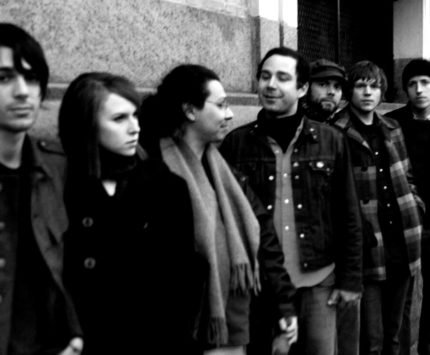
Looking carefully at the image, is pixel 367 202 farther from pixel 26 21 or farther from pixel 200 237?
pixel 26 21

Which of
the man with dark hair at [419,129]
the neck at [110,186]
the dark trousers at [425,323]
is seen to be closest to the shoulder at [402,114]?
the man with dark hair at [419,129]

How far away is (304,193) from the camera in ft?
11.5

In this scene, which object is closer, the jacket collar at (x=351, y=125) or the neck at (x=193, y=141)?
the neck at (x=193, y=141)

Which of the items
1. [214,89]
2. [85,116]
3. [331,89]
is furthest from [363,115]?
[85,116]

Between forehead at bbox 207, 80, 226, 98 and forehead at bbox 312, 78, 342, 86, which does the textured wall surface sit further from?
forehead at bbox 207, 80, 226, 98

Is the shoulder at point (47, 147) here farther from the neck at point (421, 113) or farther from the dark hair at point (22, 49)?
the neck at point (421, 113)

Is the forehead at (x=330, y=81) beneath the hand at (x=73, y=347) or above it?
above

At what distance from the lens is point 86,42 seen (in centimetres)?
361

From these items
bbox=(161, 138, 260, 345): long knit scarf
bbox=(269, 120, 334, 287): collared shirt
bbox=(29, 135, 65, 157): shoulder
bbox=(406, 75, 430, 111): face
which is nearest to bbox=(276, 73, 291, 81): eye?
bbox=(269, 120, 334, 287): collared shirt

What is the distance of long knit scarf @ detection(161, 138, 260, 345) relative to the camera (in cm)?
292

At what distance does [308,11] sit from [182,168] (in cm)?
464

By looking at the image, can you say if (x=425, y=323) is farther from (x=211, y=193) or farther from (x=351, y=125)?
(x=211, y=193)

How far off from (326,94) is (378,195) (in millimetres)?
827

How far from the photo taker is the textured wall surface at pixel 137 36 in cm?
344
